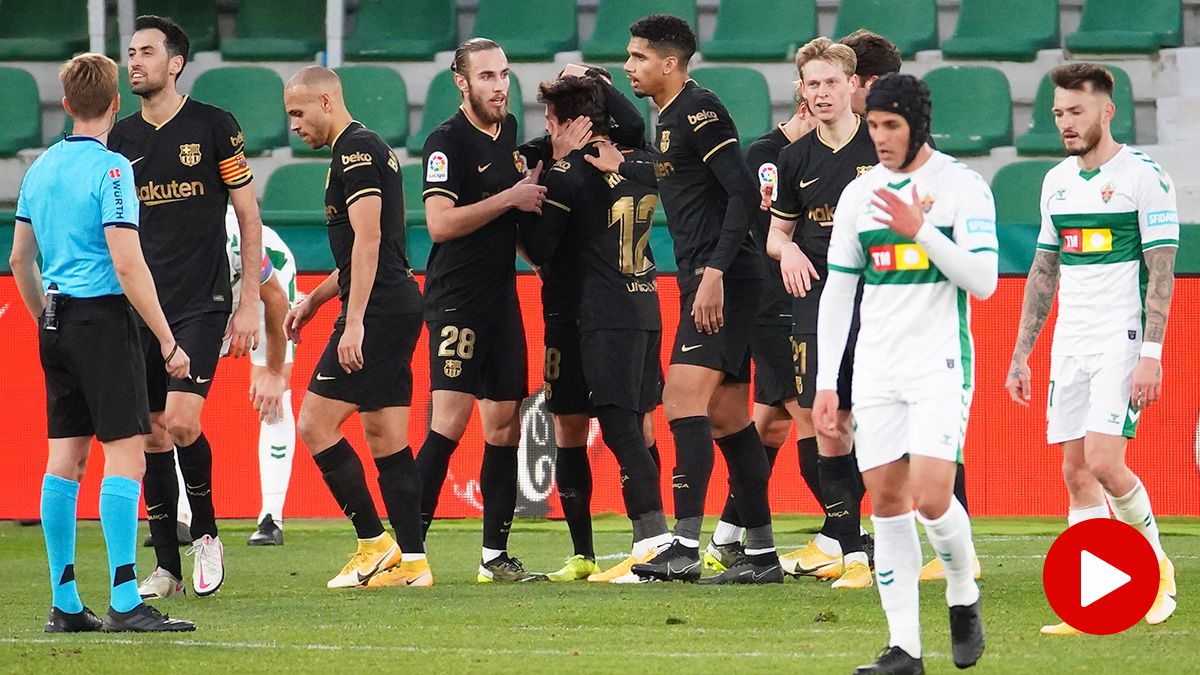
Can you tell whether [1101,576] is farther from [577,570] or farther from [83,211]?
[83,211]

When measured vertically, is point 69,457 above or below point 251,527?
above

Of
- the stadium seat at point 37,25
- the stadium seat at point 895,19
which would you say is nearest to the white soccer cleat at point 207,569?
the stadium seat at point 895,19

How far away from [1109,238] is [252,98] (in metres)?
9.95

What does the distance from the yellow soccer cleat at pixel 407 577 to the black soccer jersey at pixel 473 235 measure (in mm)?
1059

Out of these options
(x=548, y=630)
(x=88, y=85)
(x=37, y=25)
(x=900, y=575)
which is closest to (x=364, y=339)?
(x=88, y=85)

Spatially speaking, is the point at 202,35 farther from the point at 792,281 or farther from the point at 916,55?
the point at 792,281

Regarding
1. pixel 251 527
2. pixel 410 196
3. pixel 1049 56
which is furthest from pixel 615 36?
pixel 251 527

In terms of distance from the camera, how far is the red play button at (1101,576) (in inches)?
211

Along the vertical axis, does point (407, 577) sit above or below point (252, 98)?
below

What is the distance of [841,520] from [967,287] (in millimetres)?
2513

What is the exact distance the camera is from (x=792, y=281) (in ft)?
22.5

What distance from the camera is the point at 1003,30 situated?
14633mm

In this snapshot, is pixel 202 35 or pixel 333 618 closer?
pixel 333 618

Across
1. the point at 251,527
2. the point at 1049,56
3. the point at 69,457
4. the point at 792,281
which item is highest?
the point at 1049,56
